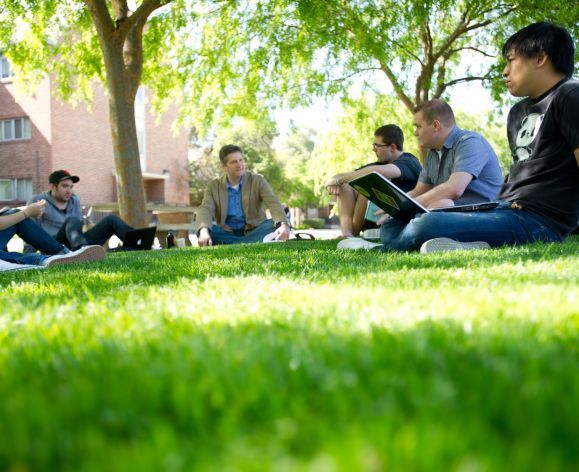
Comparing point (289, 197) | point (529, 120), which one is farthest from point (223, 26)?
point (289, 197)

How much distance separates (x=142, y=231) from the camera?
966cm

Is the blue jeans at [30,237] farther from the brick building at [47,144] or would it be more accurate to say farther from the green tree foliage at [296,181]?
the green tree foliage at [296,181]

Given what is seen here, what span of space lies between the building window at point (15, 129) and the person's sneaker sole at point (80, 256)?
2402 centimetres

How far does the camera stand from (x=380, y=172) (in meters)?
7.36

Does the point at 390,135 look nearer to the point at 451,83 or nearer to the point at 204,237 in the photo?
the point at 204,237

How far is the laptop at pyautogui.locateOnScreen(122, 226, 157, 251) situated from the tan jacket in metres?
1.03

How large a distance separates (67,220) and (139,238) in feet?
4.55

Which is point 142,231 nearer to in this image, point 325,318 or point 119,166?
point 119,166

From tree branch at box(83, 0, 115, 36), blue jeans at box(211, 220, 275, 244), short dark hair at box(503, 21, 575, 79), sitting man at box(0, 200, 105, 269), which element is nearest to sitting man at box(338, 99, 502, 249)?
short dark hair at box(503, 21, 575, 79)

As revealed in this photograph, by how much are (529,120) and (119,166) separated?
8.29 metres

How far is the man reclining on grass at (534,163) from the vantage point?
4.49 meters

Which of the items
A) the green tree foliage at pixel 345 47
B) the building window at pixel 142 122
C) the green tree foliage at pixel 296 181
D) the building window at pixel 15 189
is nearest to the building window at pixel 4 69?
the building window at pixel 15 189

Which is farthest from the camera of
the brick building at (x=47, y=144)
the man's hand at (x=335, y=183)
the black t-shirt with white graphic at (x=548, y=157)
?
the brick building at (x=47, y=144)

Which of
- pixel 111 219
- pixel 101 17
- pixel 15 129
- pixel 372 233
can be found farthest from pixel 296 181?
pixel 372 233
